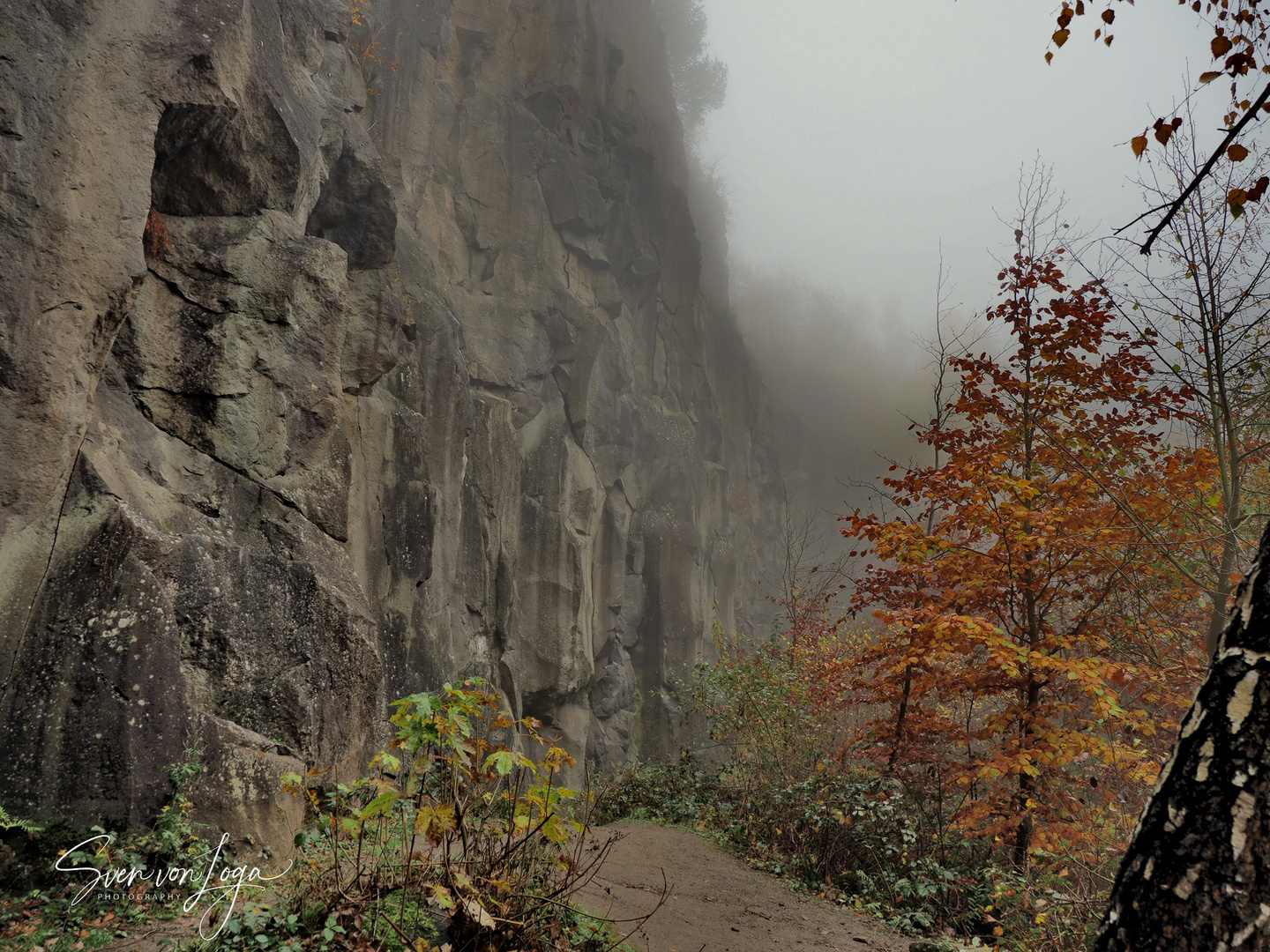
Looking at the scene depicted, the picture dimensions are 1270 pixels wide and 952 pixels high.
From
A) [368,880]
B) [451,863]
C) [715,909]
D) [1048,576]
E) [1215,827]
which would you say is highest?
[1048,576]

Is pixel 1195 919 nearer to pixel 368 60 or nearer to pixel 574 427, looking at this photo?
pixel 368 60

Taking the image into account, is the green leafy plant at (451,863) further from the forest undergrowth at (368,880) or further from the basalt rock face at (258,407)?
the basalt rock face at (258,407)

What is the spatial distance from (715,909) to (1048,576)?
5193mm

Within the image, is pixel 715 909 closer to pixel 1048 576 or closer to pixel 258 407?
pixel 1048 576

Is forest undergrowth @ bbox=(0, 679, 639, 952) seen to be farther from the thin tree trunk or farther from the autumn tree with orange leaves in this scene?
the autumn tree with orange leaves

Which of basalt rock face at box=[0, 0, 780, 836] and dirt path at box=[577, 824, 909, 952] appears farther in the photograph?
dirt path at box=[577, 824, 909, 952]

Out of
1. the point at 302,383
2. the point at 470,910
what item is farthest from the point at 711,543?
the point at 470,910

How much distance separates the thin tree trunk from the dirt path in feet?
14.3

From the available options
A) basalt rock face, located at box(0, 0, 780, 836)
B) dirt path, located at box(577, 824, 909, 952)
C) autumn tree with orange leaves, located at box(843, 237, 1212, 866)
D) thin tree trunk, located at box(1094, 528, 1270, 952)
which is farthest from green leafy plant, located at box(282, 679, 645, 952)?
autumn tree with orange leaves, located at box(843, 237, 1212, 866)

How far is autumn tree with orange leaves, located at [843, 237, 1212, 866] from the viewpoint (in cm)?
767

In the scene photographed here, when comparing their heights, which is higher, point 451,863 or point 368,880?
point 451,863

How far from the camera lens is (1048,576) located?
8727mm

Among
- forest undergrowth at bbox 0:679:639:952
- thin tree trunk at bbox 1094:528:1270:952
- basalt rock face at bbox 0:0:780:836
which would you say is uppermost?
basalt rock face at bbox 0:0:780:836

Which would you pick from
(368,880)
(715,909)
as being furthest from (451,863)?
(715,909)
